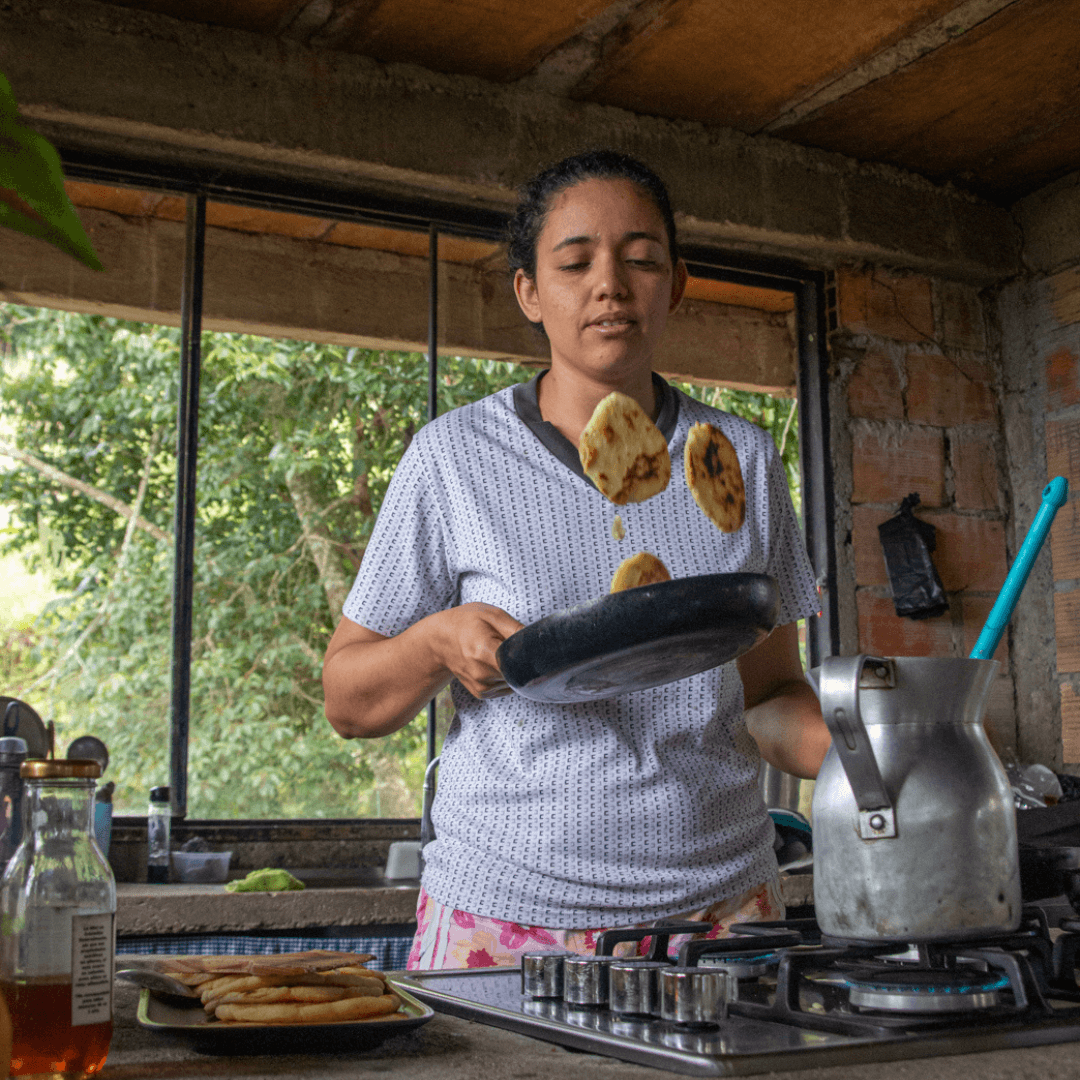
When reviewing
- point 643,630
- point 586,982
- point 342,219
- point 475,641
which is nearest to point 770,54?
point 342,219

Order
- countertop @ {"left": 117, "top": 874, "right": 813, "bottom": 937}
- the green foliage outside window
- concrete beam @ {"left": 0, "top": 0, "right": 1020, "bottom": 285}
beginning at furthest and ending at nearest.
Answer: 1. the green foliage outside window
2. concrete beam @ {"left": 0, "top": 0, "right": 1020, "bottom": 285}
3. countertop @ {"left": 117, "top": 874, "right": 813, "bottom": 937}

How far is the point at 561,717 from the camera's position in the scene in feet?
3.43

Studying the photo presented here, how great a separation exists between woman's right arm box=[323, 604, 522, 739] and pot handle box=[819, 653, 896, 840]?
25 centimetres

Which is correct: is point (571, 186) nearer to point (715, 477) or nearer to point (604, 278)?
point (604, 278)

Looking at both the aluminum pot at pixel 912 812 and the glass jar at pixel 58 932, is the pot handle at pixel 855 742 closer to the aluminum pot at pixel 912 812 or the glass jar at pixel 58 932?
the aluminum pot at pixel 912 812

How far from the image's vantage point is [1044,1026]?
25.0 inches

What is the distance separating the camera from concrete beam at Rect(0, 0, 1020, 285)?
207 cm

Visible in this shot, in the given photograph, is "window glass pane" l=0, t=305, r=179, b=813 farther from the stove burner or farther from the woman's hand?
the stove burner

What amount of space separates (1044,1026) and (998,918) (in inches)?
3.0

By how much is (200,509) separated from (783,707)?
1524mm

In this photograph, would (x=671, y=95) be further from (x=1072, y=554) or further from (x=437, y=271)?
(x=1072, y=554)

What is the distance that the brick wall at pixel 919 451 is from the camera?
2682 millimetres

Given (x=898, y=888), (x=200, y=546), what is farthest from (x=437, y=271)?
(x=898, y=888)

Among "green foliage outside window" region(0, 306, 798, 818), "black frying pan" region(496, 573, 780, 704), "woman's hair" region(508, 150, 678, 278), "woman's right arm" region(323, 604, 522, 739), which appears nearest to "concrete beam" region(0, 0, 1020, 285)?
"green foliage outside window" region(0, 306, 798, 818)
